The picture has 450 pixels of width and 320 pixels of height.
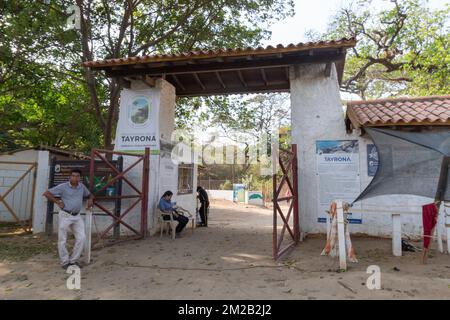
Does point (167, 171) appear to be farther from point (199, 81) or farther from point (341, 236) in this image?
point (341, 236)

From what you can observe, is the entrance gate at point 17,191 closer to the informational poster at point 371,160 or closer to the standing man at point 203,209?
the standing man at point 203,209

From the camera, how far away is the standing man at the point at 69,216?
551 cm

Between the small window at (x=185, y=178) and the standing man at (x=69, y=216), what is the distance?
4.97 meters

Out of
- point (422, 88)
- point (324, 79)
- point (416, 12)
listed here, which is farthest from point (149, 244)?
point (416, 12)

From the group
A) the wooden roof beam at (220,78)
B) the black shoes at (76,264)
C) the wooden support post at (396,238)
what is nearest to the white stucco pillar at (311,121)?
the wooden support post at (396,238)

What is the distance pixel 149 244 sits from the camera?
7453 mm

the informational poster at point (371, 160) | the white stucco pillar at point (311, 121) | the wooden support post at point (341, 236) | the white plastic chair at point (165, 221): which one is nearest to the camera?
the wooden support post at point (341, 236)

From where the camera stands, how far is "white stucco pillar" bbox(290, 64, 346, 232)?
25.7ft

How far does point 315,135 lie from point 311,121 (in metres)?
0.37

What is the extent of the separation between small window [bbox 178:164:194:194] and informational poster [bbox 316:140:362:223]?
4767 mm

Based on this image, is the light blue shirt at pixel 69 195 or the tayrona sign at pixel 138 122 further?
the tayrona sign at pixel 138 122

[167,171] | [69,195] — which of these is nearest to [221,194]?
[167,171]

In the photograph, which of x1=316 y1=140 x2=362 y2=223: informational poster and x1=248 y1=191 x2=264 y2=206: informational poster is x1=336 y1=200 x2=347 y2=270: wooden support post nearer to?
x1=316 y1=140 x2=362 y2=223: informational poster
